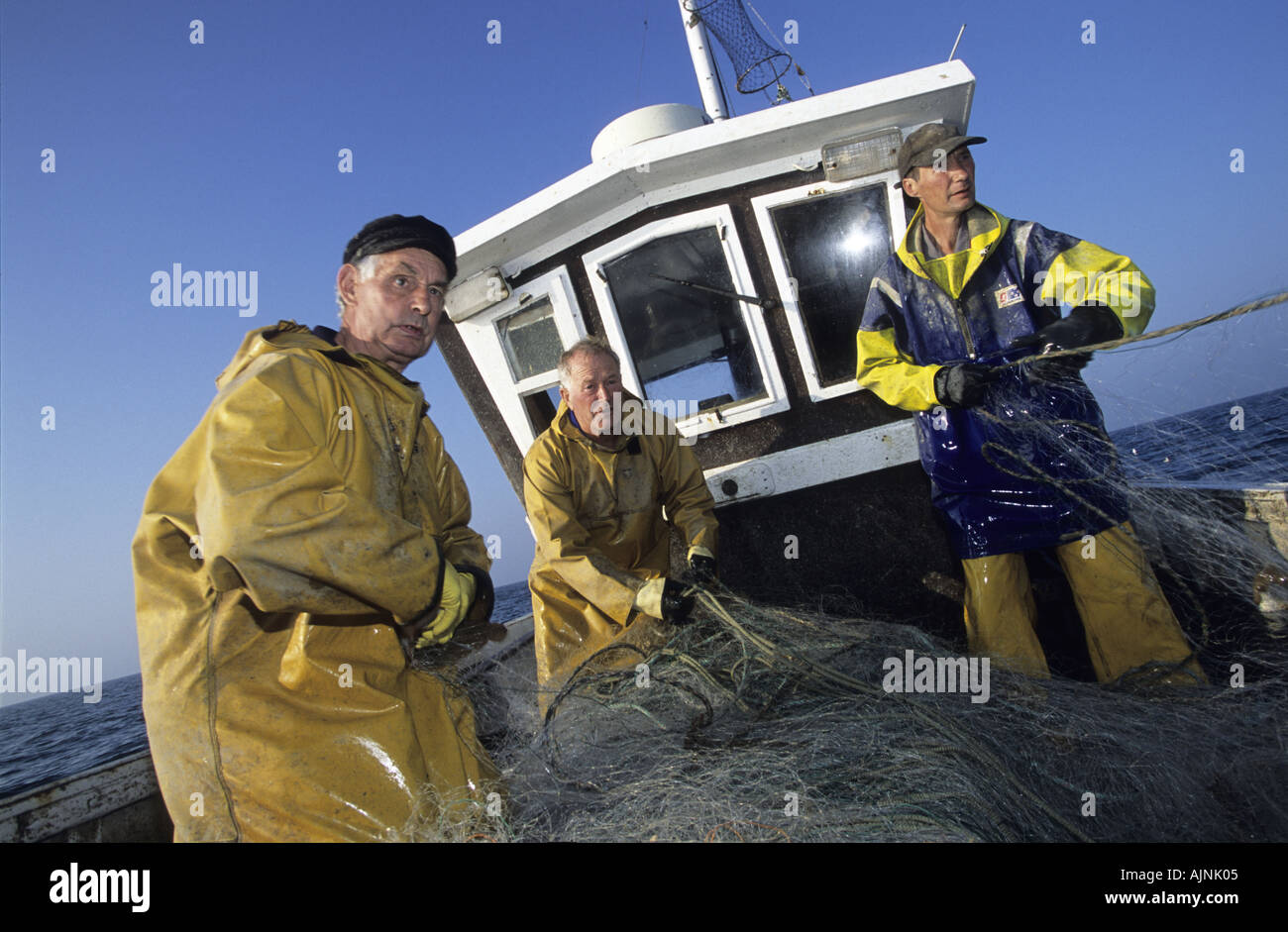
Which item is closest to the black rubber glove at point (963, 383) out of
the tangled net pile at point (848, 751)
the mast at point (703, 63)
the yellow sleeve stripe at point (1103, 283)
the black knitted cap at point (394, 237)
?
the yellow sleeve stripe at point (1103, 283)

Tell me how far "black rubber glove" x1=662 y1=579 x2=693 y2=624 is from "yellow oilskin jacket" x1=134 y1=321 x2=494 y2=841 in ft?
3.71

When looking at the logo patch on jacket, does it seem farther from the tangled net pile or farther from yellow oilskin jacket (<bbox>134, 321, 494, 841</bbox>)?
yellow oilskin jacket (<bbox>134, 321, 494, 841</bbox>)

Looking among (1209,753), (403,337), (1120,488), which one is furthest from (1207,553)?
(403,337)

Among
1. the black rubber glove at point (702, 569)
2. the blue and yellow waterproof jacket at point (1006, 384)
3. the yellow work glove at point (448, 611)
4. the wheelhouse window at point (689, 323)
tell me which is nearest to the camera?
the yellow work glove at point (448, 611)

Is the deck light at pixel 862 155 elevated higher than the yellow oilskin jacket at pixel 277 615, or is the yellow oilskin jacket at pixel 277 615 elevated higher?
the deck light at pixel 862 155

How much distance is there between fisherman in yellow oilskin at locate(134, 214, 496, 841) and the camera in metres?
1.55

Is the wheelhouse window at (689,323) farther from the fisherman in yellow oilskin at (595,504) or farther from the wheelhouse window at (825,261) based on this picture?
the fisherman in yellow oilskin at (595,504)

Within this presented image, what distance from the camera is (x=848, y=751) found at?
1.82 metres

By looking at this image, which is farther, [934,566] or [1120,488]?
[934,566]

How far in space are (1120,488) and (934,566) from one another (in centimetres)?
146

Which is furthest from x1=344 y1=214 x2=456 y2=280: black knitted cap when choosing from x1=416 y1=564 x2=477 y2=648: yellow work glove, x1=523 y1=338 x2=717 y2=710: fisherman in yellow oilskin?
x1=523 y1=338 x2=717 y2=710: fisherman in yellow oilskin

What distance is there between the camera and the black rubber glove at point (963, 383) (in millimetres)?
2838
